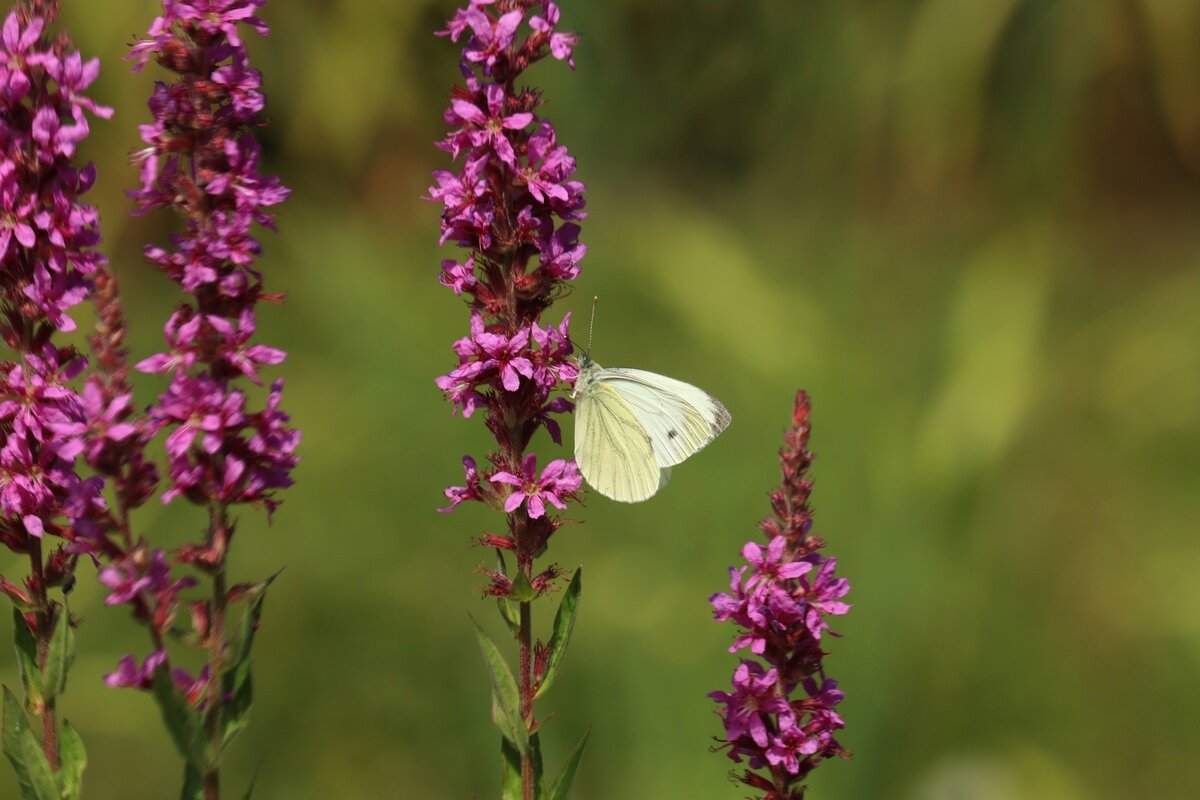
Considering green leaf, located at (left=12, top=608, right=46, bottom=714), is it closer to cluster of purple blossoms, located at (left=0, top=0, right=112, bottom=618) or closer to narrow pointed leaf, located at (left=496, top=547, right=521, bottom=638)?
cluster of purple blossoms, located at (left=0, top=0, right=112, bottom=618)

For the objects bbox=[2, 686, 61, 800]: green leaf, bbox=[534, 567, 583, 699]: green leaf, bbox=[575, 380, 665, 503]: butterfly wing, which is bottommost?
bbox=[2, 686, 61, 800]: green leaf

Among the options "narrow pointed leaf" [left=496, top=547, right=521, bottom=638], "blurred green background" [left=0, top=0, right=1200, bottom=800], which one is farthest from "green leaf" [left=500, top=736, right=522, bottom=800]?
"blurred green background" [left=0, top=0, right=1200, bottom=800]

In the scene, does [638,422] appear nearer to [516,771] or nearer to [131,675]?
[516,771]

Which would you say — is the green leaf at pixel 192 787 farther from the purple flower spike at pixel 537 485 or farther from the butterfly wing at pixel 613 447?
the butterfly wing at pixel 613 447

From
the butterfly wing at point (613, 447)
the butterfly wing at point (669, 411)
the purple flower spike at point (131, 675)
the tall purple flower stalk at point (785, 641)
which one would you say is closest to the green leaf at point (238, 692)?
the purple flower spike at point (131, 675)

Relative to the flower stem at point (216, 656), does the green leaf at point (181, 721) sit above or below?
below

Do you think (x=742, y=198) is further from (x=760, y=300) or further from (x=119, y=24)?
(x=119, y=24)

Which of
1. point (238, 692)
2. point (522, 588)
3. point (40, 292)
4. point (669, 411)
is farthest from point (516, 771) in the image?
point (669, 411)
